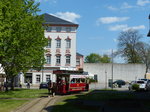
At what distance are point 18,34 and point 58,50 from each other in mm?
35140

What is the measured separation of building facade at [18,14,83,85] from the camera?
6656cm

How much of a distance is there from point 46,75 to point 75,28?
13.0 metres

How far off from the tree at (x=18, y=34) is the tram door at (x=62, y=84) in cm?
514

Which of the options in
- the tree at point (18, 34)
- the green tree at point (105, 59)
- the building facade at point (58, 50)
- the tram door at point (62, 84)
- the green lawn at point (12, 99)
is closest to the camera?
the green lawn at point (12, 99)

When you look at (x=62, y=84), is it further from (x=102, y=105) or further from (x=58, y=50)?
(x=58, y=50)

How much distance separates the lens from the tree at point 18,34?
3102 cm

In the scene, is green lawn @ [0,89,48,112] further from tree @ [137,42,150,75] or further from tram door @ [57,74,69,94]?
tree @ [137,42,150,75]

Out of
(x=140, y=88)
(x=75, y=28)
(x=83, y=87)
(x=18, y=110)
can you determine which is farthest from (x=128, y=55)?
(x=18, y=110)

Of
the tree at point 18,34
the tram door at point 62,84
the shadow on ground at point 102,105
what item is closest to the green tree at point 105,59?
the tree at point 18,34

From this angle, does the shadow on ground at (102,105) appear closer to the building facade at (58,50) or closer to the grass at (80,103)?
the grass at (80,103)

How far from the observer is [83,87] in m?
37.0

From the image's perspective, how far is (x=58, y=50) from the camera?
67250 mm

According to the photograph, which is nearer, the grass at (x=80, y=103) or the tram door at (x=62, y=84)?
the grass at (x=80, y=103)

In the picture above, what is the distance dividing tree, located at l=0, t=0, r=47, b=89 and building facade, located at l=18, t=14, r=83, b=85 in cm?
2756
